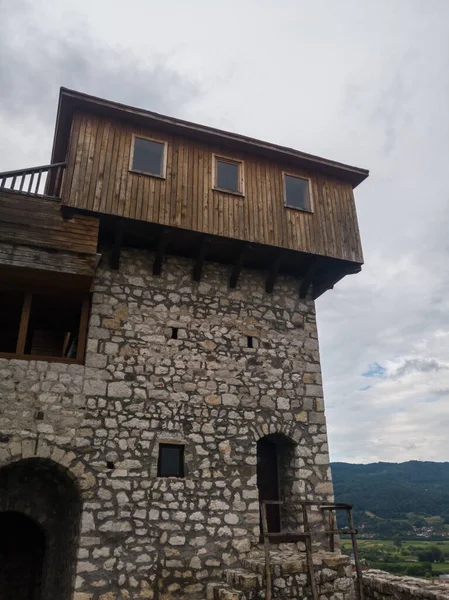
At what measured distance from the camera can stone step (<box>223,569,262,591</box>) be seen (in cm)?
696

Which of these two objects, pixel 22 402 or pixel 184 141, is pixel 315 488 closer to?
pixel 22 402

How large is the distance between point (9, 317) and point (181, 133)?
18.3 ft

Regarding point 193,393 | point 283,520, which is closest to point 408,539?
point 283,520

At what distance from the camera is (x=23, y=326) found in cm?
831

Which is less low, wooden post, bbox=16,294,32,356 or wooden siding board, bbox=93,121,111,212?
wooden siding board, bbox=93,121,111,212

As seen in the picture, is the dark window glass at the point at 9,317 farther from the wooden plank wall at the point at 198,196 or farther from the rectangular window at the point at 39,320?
the wooden plank wall at the point at 198,196

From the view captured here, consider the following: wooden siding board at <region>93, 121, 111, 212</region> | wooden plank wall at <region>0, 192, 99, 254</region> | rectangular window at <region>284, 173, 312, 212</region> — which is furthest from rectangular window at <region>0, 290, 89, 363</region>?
rectangular window at <region>284, 173, 312, 212</region>

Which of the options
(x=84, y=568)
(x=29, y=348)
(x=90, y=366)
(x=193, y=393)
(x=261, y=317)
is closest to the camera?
(x=84, y=568)

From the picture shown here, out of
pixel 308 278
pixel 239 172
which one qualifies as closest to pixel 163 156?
pixel 239 172

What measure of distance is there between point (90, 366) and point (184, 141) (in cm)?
539

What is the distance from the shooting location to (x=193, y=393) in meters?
8.95

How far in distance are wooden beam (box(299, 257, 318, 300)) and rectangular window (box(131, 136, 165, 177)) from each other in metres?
3.94

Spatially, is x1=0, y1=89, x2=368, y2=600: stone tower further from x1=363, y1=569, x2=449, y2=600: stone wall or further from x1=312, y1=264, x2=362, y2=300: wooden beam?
x1=363, y1=569, x2=449, y2=600: stone wall

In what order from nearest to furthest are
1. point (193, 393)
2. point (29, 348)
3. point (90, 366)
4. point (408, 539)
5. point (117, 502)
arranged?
point (117, 502) → point (90, 366) → point (193, 393) → point (29, 348) → point (408, 539)
